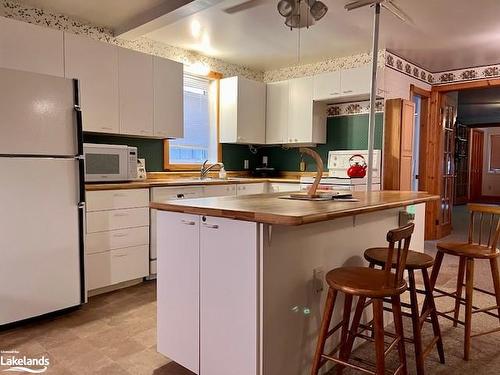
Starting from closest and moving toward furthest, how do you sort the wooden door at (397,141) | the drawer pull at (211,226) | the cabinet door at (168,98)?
the drawer pull at (211,226)
the cabinet door at (168,98)
the wooden door at (397,141)

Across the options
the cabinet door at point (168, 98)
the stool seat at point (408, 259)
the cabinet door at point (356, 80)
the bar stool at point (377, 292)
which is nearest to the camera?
the bar stool at point (377, 292)

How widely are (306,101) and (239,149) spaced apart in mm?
1211

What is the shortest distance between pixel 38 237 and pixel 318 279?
6.07ft

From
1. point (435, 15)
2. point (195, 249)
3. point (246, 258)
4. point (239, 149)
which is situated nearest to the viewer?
point (246, 258)

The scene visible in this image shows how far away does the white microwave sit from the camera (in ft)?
10.5

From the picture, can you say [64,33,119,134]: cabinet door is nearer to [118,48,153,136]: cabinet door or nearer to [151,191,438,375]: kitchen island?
[118,48,153,136]: cabinet door

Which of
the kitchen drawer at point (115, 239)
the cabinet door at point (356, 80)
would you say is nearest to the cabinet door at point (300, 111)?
the cabinet door at point (356, 80)

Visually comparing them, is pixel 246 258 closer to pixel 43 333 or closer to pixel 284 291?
pixel 284 291

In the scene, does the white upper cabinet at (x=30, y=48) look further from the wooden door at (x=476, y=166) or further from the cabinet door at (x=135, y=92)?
the wooden door at (x=476, y=166)

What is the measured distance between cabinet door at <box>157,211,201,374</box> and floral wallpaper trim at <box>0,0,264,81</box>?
8.39ft

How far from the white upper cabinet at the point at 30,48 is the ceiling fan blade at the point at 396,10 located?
2.69 meters

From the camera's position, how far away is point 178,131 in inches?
161

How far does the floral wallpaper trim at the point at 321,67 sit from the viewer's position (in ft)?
15.0

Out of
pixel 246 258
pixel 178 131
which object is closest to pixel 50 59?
pixel 178 131
